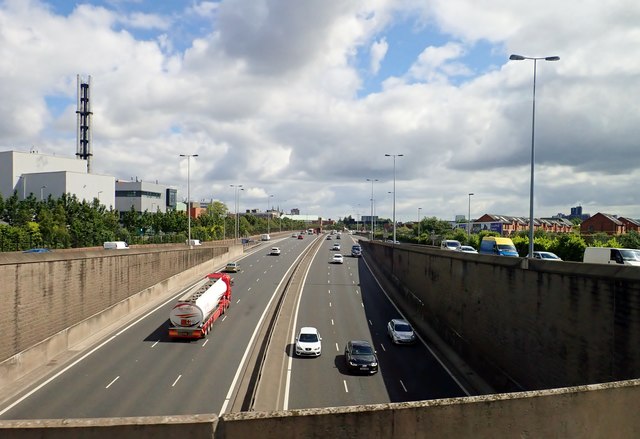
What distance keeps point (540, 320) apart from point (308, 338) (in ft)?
49.8

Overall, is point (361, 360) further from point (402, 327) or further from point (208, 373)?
point (208, 373)

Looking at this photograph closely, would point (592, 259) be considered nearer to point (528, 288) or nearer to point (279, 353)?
point (528, 288)

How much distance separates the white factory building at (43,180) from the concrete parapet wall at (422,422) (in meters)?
107

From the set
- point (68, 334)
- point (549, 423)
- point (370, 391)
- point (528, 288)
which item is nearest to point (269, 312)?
point (68, 334)

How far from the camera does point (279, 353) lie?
30422 mm

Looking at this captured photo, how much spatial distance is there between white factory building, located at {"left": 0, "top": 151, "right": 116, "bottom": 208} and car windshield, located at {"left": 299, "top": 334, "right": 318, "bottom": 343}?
88.1 metres

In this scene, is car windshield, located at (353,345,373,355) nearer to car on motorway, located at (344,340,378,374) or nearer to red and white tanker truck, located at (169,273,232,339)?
car on motorway, located at (344,340,378,374)

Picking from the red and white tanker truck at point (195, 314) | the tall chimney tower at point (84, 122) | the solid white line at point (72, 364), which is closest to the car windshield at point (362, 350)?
the red and white tanker truck at point (195, 314)

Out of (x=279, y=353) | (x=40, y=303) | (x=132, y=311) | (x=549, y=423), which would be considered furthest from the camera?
(x=132, y=311)

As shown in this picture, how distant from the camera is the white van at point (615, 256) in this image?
87.6 ft

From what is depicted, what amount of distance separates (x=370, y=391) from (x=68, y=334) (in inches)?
784

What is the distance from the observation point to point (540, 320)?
20.7m

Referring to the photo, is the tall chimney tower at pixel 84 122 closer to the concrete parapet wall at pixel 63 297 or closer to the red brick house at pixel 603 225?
the concrete parapet wall at pixel 63 297

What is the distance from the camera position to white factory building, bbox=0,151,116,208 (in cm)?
10312
